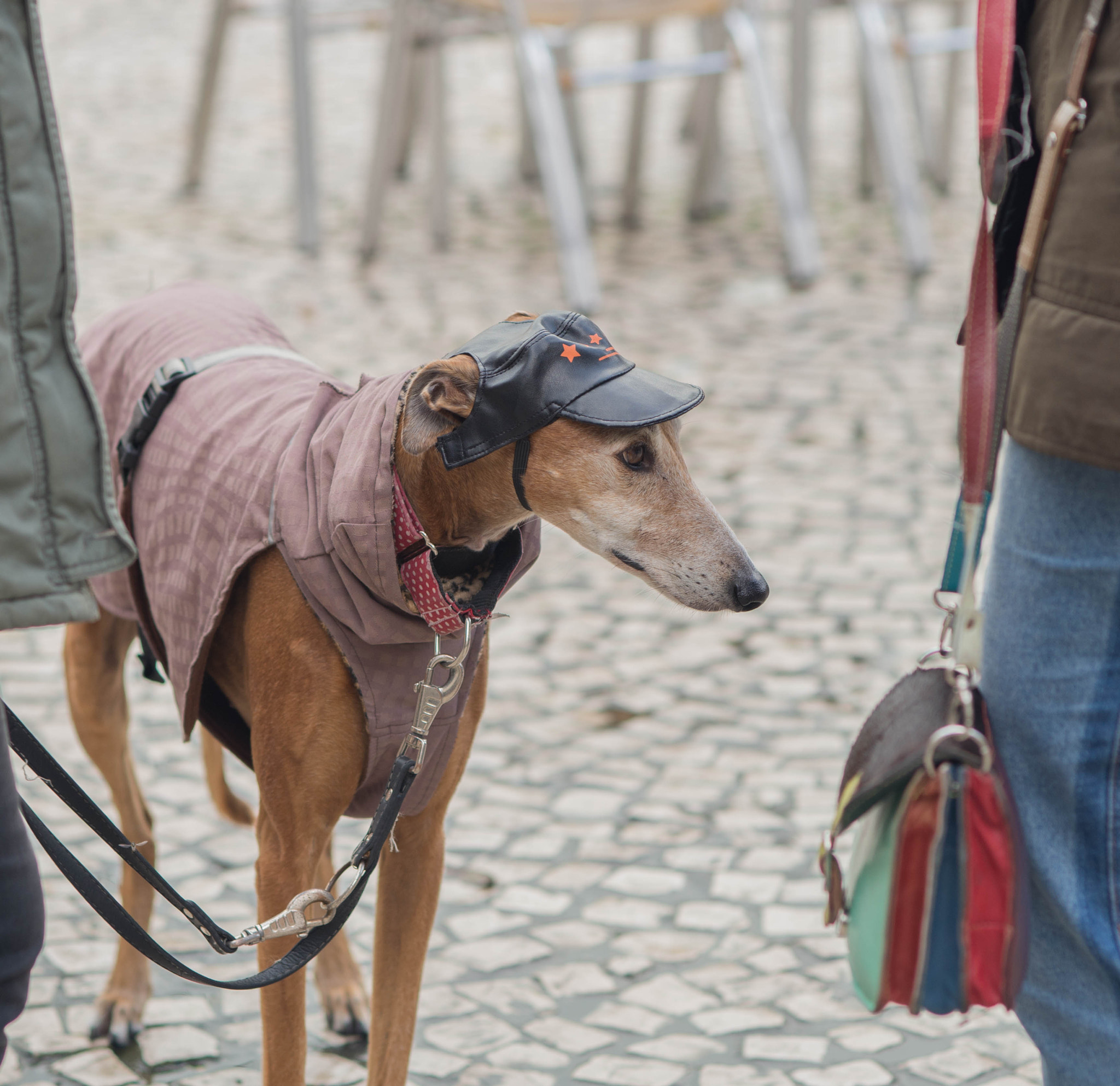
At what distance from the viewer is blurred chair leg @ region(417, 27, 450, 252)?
7887mm

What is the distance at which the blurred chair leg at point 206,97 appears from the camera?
334 inches

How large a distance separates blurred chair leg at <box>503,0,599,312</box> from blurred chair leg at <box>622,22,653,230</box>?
1201 mm

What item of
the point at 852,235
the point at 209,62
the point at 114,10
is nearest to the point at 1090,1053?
the point at 852,235

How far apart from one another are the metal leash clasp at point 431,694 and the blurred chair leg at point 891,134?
20.3ft

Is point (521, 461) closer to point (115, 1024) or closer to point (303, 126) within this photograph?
point (115, 1024)

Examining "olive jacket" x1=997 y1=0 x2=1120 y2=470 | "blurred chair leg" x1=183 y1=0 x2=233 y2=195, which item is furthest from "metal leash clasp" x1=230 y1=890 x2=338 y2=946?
"blurred chair leg" x1=183 y1=0 x2=233 y2=195

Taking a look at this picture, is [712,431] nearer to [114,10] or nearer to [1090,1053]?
[1090,1053]

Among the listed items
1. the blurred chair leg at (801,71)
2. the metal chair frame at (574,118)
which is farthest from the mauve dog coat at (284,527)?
the blurred chair leg at (801,71)

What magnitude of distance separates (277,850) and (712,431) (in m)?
4.19

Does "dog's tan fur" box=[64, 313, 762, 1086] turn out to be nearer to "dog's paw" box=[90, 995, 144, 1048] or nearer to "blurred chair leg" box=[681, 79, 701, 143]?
"dog's paw" box=[90, 995, 144, 1048]

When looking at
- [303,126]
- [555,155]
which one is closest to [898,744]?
[555,155]

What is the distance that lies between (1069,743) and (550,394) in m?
0.84

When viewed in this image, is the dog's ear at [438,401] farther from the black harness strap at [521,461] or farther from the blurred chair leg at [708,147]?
the blurred chair leg at [708,147]

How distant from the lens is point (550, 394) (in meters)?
2.07
